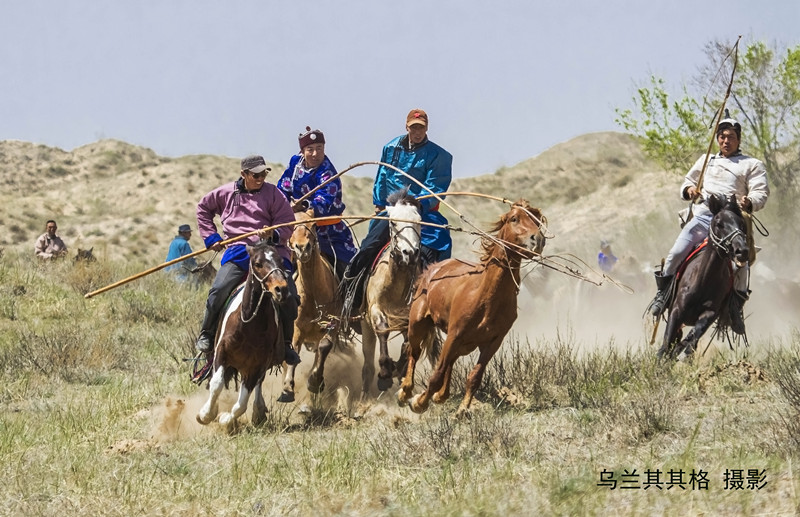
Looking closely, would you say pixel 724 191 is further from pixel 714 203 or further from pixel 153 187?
pixel 153 187

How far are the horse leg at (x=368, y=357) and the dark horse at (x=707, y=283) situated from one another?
2948mm

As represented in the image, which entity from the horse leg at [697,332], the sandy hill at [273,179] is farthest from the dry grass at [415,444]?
the sandy hill at [273,179]

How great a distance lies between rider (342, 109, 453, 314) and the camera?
1054cm

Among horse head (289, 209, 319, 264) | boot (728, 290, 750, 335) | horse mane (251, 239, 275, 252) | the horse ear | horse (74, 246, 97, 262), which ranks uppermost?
the horse ear

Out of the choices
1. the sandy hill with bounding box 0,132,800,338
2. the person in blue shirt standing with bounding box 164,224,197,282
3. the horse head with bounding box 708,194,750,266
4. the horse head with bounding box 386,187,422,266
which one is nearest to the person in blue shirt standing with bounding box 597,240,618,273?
the sandy hill with bounding box 0,132,800,338

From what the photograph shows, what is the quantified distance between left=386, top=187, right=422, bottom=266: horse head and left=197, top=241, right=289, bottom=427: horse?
5.17 feet

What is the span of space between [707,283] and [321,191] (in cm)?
426

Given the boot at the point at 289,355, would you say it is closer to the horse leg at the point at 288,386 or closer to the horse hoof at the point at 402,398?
the horse leg at the point at 288,386

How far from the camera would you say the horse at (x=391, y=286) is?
9.62 metres

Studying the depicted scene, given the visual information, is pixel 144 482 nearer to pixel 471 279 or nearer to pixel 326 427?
pixel 326 427

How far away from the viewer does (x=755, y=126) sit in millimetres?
27484

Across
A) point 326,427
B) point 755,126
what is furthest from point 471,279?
point 755,126

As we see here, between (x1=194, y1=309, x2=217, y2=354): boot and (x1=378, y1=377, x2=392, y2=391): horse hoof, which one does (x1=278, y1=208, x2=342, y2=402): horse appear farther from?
(x1=194, y1=309, x2=217, y2=354): boot

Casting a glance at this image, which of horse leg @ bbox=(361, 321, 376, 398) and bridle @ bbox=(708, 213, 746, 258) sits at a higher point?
bridle @ bbox=(708, 213, 746, 258)
